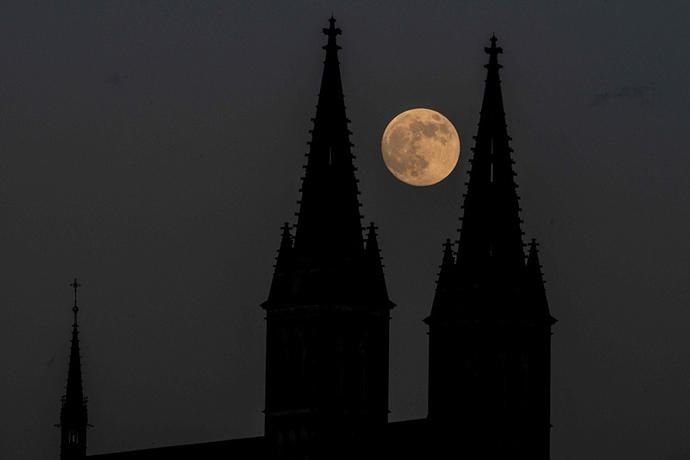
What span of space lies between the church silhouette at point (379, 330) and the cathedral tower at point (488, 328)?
2.0 inches

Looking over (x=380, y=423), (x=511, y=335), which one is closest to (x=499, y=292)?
(x=511, y=335)

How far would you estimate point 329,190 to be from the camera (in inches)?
4742

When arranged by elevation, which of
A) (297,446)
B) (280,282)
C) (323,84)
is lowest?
(297,446)

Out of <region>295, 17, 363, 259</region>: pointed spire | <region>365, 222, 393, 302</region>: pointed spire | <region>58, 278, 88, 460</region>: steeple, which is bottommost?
<region>58, 278, 88, 460</region>: steeple

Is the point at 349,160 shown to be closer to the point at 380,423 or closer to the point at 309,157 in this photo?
the point at 309,157

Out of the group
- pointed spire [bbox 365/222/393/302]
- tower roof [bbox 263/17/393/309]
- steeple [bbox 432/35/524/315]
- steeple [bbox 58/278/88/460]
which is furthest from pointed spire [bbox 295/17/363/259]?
steeple [bbox 58/278/88/460]

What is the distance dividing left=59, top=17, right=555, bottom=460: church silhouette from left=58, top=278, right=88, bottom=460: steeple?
17602 mm

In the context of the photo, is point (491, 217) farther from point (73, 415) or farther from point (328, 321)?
point (73, 415)

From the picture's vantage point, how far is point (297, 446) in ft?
391

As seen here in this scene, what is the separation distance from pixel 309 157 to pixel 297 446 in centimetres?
1432

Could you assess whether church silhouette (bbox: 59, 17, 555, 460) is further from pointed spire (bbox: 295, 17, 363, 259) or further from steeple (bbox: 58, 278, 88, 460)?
→ steeple (bbox: 58, 278, 88, 460)

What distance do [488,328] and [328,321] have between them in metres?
10.3

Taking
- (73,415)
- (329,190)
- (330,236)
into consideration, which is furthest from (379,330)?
(73,415)

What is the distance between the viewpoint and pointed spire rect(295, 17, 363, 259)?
12038cm
